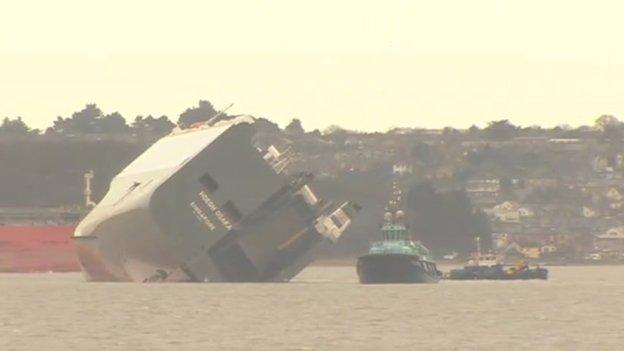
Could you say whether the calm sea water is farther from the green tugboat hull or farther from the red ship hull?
the red ship hull

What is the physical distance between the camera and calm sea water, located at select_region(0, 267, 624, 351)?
63.7m

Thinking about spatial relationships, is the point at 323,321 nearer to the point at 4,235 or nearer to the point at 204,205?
the point at 204,205

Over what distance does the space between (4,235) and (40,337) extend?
3350 inches

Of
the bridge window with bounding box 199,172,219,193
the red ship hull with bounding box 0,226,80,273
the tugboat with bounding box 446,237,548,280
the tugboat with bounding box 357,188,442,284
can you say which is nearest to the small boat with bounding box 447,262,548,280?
the tugboat with bounding box 446,237,548,280

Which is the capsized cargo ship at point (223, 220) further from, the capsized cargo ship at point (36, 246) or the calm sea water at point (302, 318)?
the capsized cargo ship at point (36, 246)

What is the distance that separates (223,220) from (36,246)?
51.3m

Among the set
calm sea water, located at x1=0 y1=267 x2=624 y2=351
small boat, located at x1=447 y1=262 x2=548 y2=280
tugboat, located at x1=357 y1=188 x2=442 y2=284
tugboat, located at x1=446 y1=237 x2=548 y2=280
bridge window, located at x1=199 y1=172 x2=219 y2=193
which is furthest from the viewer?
tugboat, located at x1=446 y1=237 x2=548 y2=280

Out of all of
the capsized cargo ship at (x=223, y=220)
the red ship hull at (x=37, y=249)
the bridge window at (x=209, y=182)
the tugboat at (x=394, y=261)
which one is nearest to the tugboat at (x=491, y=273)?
the red ship hull at (x=37, y=249)

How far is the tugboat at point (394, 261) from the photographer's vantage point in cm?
11112

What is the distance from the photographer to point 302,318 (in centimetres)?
7756

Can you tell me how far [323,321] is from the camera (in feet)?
246

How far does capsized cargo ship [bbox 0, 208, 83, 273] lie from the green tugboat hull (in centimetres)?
3857

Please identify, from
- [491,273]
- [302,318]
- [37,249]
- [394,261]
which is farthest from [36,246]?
[302,318]

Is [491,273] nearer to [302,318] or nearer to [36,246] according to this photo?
[36,246]
